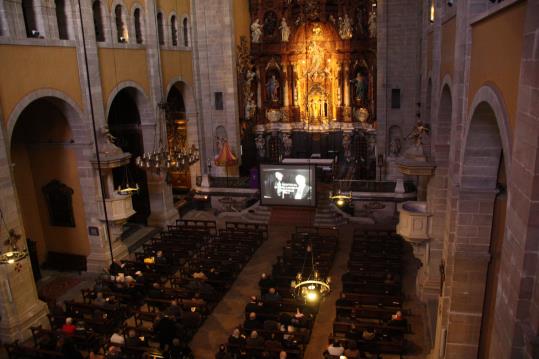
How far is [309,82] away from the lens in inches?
1083

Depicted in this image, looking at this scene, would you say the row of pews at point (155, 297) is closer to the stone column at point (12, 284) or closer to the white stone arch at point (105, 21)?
the stone column at point (12, 284)

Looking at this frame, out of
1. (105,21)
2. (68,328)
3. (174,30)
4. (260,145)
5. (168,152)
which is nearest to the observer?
(68,328)

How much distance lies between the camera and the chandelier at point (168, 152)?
618 inches

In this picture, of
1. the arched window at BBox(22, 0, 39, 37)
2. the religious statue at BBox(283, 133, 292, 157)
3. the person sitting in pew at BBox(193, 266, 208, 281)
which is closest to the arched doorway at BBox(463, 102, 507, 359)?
the person sitting in pew at BBox(193, 266, 208, 281)

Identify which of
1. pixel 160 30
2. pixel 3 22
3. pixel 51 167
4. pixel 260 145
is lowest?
pixel 260 145

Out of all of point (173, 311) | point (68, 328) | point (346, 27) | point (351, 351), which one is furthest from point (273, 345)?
point (346, 27)

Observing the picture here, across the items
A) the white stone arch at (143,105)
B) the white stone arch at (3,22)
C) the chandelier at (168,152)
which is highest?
the white stone arch at (3,22)

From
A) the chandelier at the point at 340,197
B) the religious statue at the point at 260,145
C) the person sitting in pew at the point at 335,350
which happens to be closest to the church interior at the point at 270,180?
the person sitting in pew at the point at 335,350

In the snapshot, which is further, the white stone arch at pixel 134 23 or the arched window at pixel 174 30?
the arched window at pixel 174 30

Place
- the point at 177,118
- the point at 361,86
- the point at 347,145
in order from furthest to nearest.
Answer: the point at 347,145 → the point at 361,86 → the point at 177,118

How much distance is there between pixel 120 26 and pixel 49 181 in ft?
21.5

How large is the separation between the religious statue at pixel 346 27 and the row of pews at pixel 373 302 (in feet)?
43.4

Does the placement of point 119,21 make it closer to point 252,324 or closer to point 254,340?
point 252,324

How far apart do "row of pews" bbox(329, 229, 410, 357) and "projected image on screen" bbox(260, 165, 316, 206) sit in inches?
121
